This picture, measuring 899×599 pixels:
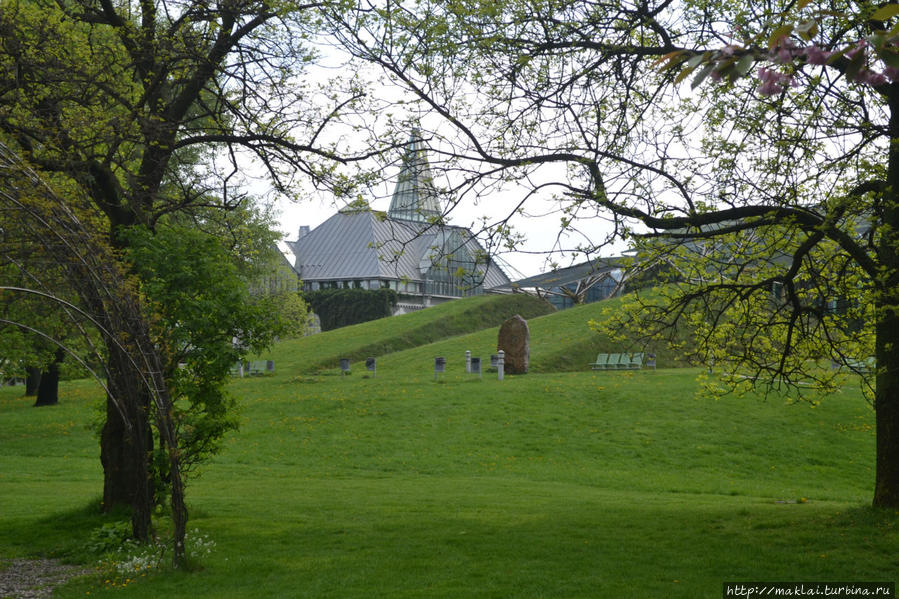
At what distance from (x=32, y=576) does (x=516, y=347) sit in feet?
82.0

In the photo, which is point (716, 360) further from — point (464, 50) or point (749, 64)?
point (749, 64)

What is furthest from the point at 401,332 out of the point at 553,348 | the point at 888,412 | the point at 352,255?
the point at 888,412

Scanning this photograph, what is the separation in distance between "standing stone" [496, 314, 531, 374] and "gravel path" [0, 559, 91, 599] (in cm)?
2413

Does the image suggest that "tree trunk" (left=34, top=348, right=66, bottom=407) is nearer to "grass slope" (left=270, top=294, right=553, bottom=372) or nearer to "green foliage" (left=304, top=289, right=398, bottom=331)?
"grass slope" (left=270, top=294, right=553, bottom=372)

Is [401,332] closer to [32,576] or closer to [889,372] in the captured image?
[889,372]

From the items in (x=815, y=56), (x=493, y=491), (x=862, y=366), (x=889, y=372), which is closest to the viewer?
(x=815, y=56)

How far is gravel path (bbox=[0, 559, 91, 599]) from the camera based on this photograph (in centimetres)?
766

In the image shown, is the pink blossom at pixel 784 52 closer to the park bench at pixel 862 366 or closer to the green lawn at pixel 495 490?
the green lawn at pixel 495 490

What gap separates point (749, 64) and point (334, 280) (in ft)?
260

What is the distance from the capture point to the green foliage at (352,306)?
6950cm

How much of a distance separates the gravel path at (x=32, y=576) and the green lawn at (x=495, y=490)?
35cm

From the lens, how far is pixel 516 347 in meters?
32.2

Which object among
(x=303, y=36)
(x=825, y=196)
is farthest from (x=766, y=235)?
(x=303, y=36)

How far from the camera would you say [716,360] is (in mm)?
11688
